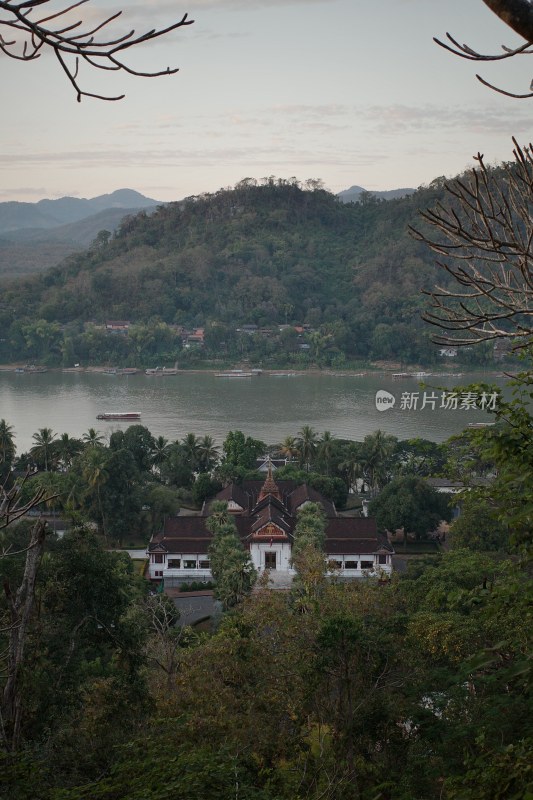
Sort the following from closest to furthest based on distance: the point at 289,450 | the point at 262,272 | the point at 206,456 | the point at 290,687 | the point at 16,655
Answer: the point at 16,655 → the point at 290,687 → the point at 206,456 → the point at 289,450 → the point at 262,272

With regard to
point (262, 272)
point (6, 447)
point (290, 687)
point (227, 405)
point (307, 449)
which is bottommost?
point (227, 405)

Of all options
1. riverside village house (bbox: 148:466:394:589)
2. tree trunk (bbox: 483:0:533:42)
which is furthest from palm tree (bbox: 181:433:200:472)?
tree trunk (bbox: 483:0:533:42)

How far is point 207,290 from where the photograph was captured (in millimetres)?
40969

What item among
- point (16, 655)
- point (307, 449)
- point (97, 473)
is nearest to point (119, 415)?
point (307, 449)

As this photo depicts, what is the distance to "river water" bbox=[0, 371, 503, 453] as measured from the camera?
64.5 ft

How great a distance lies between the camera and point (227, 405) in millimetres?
23188

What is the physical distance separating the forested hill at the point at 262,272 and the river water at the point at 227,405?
18.8ft

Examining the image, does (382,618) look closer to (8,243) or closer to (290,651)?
(290,651)

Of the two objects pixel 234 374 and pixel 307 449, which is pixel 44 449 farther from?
pixel 234 374

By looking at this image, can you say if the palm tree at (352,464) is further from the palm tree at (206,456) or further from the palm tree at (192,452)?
the palm tree at (192,452)

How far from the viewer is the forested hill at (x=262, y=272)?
3706 cm

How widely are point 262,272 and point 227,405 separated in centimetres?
1948

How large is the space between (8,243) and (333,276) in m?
48.8

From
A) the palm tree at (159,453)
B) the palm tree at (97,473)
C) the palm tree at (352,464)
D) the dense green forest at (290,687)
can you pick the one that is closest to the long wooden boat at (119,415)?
the palm tree at (159,453)
